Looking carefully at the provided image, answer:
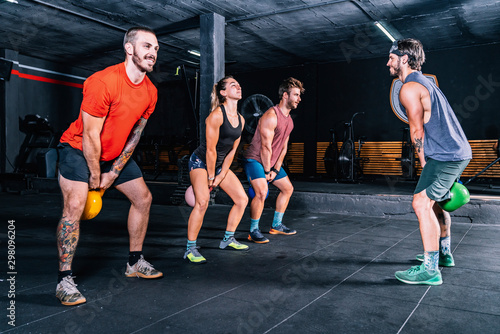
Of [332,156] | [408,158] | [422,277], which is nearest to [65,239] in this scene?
[422,277]

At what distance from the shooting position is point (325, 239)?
14.0 ft

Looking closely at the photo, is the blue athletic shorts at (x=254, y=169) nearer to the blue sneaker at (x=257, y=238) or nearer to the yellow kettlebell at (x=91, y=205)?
the blue sneaker at (x=257, y=238)

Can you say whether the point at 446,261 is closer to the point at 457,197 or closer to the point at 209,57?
the point at 457,197

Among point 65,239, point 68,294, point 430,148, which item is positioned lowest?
point 68,294

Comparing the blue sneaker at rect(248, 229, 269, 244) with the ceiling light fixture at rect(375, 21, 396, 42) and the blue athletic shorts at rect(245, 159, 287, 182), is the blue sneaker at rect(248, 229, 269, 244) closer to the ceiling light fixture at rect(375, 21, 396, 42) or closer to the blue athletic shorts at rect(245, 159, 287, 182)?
the blue athletic shorts at rect(245, 159, 287, 182)

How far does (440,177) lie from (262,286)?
1.43 meters

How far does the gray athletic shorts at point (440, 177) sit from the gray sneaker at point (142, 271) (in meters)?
1.98

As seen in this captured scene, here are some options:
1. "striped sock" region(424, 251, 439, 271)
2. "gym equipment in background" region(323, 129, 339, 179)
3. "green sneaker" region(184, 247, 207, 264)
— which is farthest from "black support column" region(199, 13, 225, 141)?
"striped sock" region(424, 251, 439, 271)

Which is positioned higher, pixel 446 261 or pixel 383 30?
pixel 383 30

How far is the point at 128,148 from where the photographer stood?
2666mm

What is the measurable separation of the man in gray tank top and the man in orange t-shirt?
1701 millimetres

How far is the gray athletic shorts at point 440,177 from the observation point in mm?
2680

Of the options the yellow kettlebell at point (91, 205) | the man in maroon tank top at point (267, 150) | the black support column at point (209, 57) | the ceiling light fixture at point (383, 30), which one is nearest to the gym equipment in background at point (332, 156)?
the ceiling light fixture at point (383, 30)

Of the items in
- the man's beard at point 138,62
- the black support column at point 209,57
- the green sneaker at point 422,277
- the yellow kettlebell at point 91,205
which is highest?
the black support column at point 209,57
